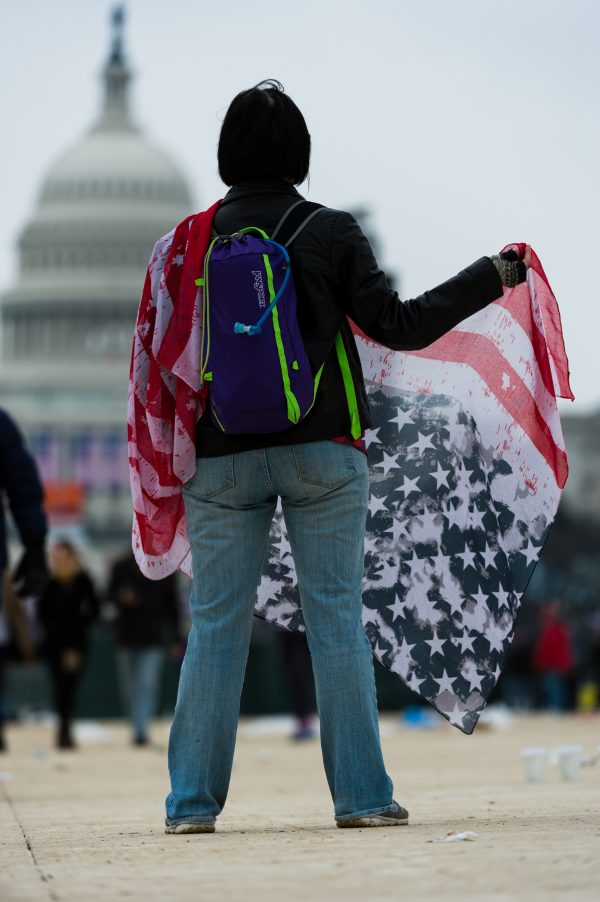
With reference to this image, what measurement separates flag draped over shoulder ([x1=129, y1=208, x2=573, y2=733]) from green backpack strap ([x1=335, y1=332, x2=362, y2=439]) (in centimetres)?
62

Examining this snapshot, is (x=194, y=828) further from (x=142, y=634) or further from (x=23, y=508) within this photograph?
(x=142, y=634)

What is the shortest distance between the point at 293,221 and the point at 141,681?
966cm

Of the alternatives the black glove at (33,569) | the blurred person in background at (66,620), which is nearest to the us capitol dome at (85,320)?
the blurred person in background at (66,620)

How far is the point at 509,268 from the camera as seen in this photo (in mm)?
5246

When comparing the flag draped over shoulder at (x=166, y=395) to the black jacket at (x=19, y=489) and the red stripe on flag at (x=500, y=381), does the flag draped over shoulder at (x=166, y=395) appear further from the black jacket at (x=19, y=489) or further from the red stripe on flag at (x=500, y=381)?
the black jacket at (x=19, y=489)

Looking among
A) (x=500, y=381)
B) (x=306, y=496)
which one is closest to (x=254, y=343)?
(x=306, y=496)

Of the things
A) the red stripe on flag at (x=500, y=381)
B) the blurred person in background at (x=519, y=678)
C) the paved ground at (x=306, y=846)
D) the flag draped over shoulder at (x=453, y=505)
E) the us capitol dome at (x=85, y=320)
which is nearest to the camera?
the paved ground at (x=306, y=846)

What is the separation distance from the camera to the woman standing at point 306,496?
A: 5016mm

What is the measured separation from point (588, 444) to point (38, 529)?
138 metres

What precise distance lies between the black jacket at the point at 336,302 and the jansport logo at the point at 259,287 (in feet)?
0.35

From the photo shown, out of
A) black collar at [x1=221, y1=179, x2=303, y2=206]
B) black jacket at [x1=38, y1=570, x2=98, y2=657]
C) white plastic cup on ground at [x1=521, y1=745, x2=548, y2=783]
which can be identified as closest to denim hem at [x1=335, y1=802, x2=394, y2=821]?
black collar at [x1=221, y1=179, x2=303, y2=206]

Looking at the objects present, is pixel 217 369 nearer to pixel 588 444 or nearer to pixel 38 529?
pixel 38 529

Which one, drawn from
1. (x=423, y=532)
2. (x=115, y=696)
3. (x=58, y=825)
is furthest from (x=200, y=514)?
(x=115, y=696)

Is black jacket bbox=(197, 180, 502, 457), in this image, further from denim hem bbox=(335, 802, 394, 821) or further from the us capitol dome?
the us capitol dome
